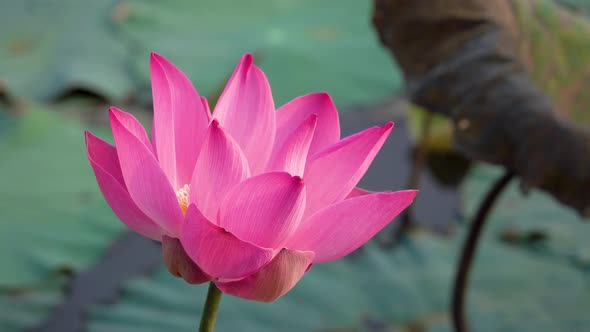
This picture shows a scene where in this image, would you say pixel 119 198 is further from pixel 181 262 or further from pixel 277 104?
pixel 277 104

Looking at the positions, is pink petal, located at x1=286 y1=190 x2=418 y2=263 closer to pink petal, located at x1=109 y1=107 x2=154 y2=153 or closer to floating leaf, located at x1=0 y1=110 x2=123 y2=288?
pink petal, located at x1=109 y1=107 x2=154 y2=153

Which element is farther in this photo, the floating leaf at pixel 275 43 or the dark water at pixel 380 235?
the floating leaf at pixel 275 43

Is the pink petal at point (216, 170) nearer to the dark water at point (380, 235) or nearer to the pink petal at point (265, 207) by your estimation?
the pink petal at point (265, 207)

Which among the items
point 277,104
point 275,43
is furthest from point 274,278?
point 275,43

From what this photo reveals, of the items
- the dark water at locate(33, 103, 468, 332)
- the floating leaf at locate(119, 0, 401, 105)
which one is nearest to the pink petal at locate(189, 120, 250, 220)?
the dark water at locate(33, 103, 468, 332)

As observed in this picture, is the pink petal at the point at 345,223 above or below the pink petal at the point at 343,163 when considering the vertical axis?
below

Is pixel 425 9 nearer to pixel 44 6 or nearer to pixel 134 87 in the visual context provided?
pixel 134 87

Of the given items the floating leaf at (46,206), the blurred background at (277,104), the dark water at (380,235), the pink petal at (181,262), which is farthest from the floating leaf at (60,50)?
the pink petal at (181,262)
